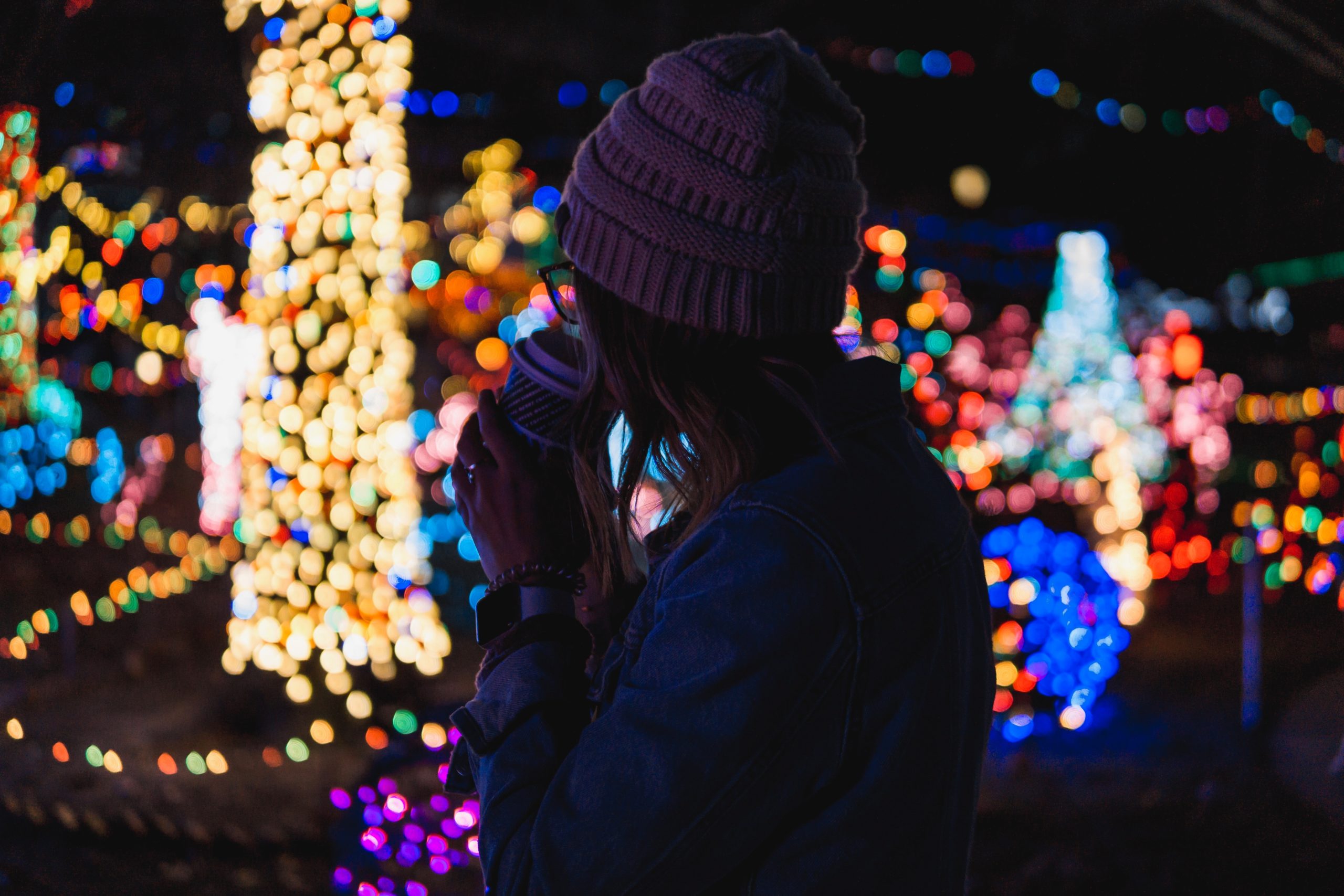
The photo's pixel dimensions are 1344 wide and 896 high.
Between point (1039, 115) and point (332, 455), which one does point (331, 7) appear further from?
point (1039, 115)

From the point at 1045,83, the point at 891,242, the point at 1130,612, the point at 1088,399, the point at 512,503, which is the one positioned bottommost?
the point at 1130,612

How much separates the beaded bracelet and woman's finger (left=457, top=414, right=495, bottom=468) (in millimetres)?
150

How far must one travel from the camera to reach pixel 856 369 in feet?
3.55

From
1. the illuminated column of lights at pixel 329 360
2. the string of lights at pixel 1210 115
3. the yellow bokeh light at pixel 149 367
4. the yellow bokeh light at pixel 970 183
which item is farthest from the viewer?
the yellow bokeh light at pixel 970 183

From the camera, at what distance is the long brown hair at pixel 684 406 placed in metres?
1.00

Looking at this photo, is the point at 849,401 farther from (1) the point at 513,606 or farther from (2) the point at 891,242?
(2) the point at 891,242

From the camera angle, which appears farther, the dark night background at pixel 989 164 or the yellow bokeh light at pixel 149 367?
the yellow bokeh light at pixel 149 367

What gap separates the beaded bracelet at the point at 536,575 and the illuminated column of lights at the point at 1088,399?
796 cm

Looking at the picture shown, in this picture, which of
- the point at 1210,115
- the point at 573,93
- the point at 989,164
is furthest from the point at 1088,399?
the point at 573,93

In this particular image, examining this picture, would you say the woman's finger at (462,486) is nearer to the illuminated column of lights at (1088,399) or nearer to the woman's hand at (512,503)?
the woman's hand at (512,503)

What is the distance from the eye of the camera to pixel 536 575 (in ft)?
3.67

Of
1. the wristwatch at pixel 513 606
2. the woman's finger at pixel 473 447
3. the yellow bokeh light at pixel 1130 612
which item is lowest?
the yellow bokeh light at pixel 1130 612

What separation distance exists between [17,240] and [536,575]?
3372mm

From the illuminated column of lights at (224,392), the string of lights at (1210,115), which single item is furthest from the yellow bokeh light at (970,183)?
the illuminated column of lights at (224,392)
